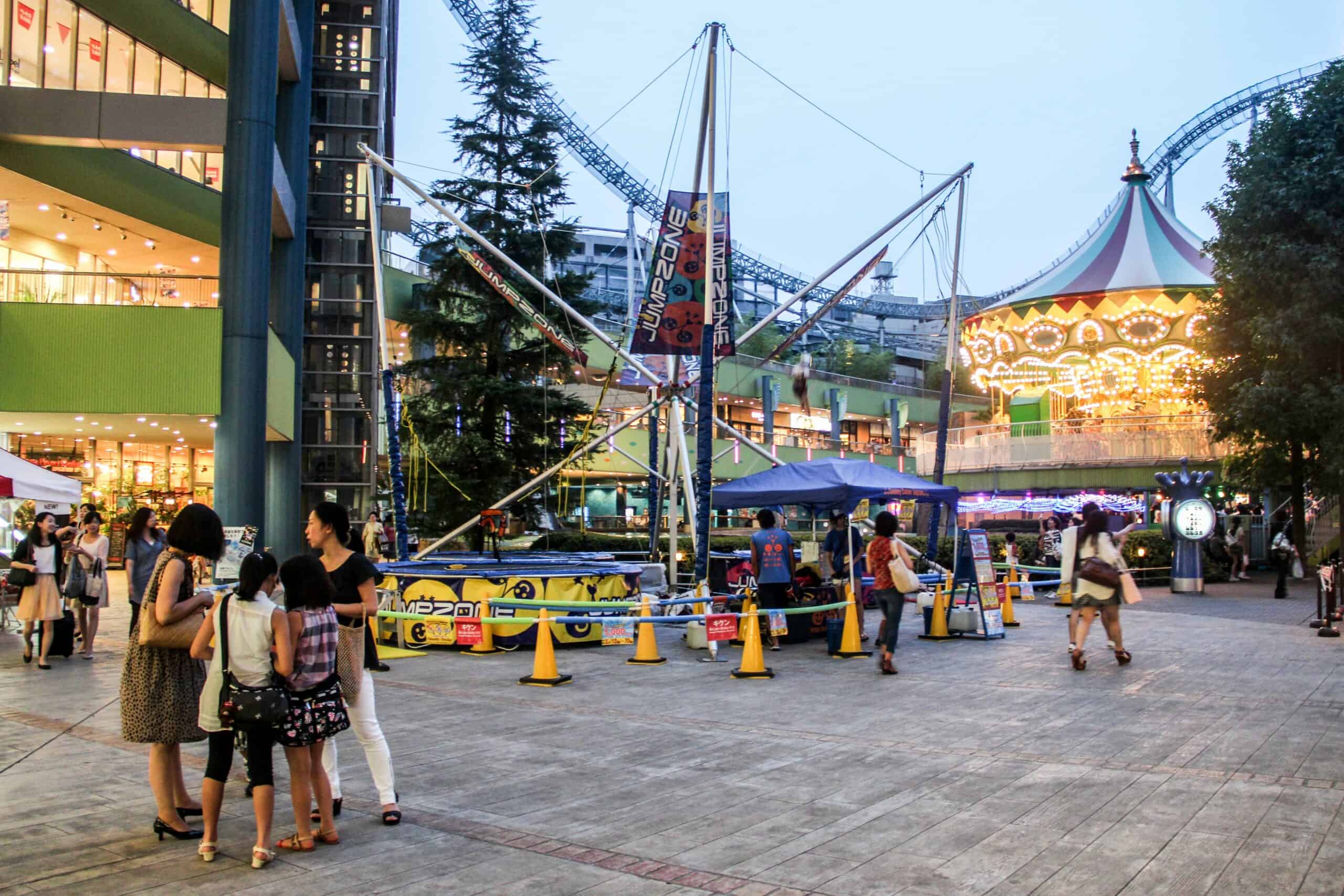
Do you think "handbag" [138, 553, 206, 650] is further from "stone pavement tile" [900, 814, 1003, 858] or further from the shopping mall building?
the shopping mall building

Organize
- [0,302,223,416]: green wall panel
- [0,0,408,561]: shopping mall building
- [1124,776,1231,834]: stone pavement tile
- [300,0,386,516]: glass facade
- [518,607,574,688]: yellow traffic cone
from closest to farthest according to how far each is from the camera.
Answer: [1124,776,1231,834]: stone pavement tile
[518,607,574,688]: yellow traffic cone
[0,302,223,416]: green wall panel
[0,0,408,561]: shopping mall building
[300,0,386,516]: glass facade

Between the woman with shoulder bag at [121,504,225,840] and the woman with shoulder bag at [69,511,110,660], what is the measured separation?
8564 millimetres

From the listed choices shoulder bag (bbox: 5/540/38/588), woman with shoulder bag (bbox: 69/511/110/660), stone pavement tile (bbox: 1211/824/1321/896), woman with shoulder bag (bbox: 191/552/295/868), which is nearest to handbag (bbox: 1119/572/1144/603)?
stone pavement tile (bbox: 1211/824/1321/896)

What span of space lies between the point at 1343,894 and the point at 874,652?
937cm

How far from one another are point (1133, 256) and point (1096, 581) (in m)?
28.9

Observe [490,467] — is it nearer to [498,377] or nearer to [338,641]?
[498,377]

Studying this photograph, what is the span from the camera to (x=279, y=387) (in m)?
28.4

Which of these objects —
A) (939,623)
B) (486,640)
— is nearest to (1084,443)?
(939,623)

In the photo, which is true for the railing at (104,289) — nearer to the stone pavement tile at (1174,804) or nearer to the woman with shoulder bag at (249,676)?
the woman with shoulder bag at (249,676)

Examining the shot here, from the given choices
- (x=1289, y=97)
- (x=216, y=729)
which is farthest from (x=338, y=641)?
(x=1289, y=97)

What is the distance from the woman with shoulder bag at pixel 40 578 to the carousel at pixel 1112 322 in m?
32.3

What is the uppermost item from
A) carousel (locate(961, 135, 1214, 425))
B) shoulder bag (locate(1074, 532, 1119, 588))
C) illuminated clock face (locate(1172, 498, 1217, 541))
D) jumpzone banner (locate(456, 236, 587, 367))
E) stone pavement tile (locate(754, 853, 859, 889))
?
carousel (locate(961, 135, 1214, 425))

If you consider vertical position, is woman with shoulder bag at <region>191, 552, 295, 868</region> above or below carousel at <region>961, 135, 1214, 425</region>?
below

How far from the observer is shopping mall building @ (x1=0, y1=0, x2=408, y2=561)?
22.7 m
